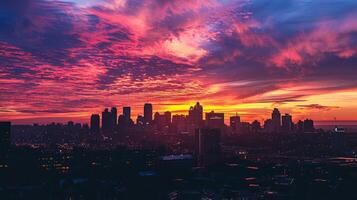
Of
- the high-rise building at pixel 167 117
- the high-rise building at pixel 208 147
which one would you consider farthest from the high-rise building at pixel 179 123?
the high-rise building at pixel 208 147

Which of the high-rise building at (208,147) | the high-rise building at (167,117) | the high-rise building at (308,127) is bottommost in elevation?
the high-rise building at (208,147)

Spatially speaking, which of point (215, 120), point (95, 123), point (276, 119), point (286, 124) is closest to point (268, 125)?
point (276, 119)

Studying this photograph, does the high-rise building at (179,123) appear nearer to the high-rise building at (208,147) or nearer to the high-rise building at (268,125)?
the high-rise building at (268,125)

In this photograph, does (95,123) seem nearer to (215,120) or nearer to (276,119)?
(215,120)

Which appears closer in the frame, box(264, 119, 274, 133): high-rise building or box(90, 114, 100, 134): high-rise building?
box(90, 114, 100, 134): high-rise building

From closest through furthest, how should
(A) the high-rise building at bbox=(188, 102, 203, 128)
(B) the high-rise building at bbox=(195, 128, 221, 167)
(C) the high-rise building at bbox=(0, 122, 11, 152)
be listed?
(C) the high-rise building at bbox=(0, 122, 11, 152)
(B) the high-rise building at bbox=(195, 128, 221, 167)
(A) the high-rise building at bbox=(188, 102, 203, 128)

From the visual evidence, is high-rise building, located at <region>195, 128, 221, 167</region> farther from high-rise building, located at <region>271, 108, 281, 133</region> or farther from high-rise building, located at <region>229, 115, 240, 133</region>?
high-rise building, located at <region>271, 108, 281, 133</region>

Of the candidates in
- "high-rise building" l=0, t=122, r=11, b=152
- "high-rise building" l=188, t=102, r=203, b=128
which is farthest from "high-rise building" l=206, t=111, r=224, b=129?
"high-rise building" l=0, t=122, r=11, b=152

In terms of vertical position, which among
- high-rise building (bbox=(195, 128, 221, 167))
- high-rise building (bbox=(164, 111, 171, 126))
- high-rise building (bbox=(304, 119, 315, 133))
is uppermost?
high-rise building (bbox=(164, 111, 171, 126))

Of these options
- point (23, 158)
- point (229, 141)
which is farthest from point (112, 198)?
point (229, 141)
